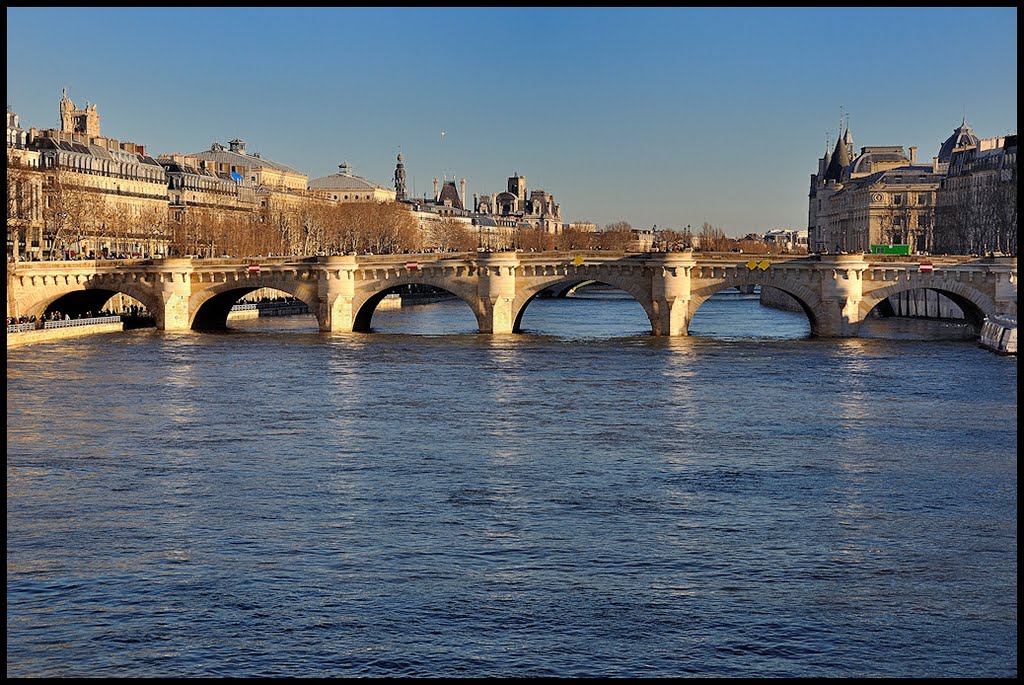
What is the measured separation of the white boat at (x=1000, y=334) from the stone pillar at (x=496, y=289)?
22254mm

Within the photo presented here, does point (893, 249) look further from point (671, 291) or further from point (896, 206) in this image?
point (896, 206)

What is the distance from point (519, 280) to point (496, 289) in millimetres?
1657

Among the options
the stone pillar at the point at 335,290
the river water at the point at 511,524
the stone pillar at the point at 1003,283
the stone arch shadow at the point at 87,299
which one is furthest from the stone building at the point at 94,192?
the stone pillar at the point at 1003,283

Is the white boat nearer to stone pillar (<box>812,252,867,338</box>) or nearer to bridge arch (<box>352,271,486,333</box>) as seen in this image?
stone pillar (<box>812,252,867,338</box>)

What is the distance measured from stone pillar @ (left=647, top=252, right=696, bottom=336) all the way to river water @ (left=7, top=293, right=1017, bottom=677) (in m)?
20.6

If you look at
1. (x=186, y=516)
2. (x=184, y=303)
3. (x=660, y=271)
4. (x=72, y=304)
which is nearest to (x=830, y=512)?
(x=186, y=516)

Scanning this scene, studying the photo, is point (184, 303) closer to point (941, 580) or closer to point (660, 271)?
point (660, 271)

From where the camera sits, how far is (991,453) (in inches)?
1598

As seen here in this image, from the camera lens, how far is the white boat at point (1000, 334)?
224 ft

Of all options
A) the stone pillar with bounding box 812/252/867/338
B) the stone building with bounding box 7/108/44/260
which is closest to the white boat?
the stone pillar with bounding box 812/252/867/338

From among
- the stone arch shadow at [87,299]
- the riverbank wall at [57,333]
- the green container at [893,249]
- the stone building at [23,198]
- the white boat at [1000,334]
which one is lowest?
the riverbank wall at [57,333]

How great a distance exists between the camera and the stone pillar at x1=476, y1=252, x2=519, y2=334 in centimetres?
8231

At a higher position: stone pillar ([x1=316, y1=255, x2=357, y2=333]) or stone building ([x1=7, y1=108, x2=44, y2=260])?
stone building ([x1=7, y1=108, x2=44, y2=260])

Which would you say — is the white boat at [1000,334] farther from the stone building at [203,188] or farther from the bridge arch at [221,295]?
the stone building at [203,188]
